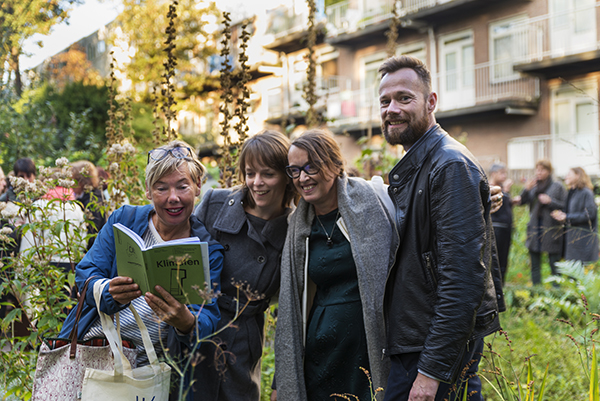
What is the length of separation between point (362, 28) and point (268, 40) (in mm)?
Result: 6113

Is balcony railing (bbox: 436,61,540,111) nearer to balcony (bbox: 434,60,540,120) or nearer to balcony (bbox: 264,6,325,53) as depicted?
balcony (bbox: 434,60,540,120)

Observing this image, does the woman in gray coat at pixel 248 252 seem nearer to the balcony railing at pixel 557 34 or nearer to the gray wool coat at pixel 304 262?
the gray wool coat at pixel 304 262

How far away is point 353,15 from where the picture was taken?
19891 millimetres

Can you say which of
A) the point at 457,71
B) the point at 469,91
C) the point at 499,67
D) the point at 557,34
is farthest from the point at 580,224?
the point at 457,71

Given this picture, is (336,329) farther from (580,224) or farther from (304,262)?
(580,224)

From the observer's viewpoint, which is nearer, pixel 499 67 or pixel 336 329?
pixel 336 329

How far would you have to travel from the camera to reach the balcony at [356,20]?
1869 cm

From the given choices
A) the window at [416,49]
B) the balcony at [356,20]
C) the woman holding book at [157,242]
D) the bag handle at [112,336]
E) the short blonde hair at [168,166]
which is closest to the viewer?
the bag handle at [112,336]

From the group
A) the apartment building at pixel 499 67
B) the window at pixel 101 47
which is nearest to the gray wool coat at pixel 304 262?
the apartment building at pixel 499 67

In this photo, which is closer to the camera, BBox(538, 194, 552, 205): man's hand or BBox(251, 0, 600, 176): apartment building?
BBox(538, 194, 552, 205): man's hand

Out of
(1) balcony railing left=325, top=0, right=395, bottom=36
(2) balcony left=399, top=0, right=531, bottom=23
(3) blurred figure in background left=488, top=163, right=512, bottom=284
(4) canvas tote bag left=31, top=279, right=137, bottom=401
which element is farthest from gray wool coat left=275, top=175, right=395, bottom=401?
(1) balcony railing left=325, top=0, right=395, bottom=36

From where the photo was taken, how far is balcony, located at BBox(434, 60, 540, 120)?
51.6ft

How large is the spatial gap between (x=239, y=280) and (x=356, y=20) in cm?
1868

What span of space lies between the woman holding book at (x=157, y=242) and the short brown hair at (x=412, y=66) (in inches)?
42.0
